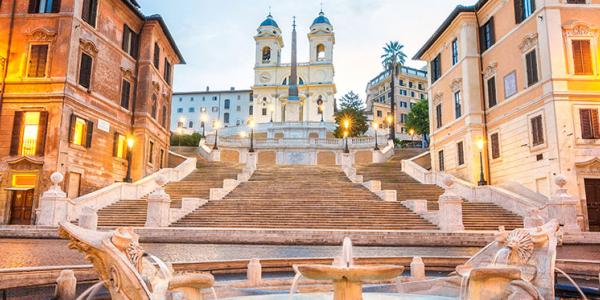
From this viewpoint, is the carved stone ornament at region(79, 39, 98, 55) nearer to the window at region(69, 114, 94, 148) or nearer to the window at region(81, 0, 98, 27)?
the window at region(81, 0, 98, 27)

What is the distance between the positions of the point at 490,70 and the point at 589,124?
771cm

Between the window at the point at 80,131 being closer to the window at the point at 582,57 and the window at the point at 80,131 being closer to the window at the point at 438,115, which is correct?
the window at the point at 438,115

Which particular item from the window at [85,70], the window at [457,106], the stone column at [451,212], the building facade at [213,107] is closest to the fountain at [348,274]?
the stone column at [451,212]

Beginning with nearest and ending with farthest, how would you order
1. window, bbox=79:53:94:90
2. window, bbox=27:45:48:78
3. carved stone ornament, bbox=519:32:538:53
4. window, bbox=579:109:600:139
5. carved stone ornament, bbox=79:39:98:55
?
window, bbox=579:109:600:139 < carved stone ornament, bbox=519:32:538:53 < window, bbox=27:45:48:78 < carved stone ornament, bbox=79:39:98:55 < window, bbox=79:53:94:90

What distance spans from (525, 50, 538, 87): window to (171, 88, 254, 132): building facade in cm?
7579

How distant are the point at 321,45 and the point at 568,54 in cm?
6191

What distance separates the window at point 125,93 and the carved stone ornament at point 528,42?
25.7 meters

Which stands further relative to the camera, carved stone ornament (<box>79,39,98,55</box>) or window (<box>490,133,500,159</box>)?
window (<box>490,133,500,159</box>)

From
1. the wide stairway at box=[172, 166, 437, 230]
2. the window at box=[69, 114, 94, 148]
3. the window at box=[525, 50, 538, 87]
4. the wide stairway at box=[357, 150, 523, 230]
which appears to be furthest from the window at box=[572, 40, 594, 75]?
the window at box=[69, 114, 94, 148]

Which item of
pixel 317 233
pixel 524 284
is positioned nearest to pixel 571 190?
pixel 317 233

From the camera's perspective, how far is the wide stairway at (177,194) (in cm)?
1853

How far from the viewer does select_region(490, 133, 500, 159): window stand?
24878mm

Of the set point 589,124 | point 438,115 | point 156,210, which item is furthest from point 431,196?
point 156,210

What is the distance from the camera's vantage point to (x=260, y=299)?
224 inches
